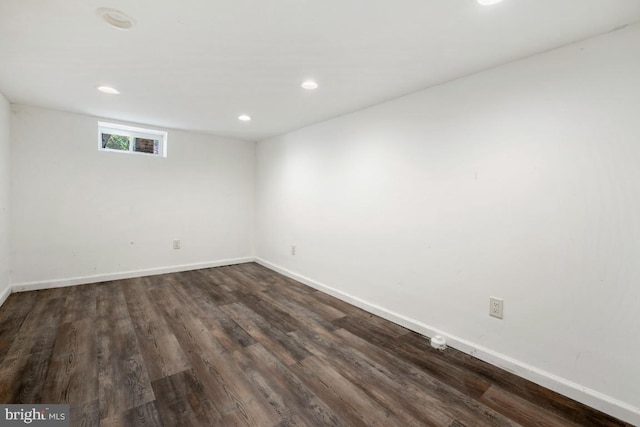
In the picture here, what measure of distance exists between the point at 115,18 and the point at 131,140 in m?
2.84

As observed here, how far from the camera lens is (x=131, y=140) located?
3.88 meters

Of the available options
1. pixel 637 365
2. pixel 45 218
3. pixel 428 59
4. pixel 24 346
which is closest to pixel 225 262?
pixel 45 218

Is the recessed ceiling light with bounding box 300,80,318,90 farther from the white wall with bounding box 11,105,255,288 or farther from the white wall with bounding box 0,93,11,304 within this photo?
the white wall with bounding box 0,93,11,304

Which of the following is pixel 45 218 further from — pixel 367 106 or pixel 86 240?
pixel 367 106

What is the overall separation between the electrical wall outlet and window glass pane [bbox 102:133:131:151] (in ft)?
15.1

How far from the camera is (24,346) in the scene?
2059 mm

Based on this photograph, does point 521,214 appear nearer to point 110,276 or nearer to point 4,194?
point 110,276

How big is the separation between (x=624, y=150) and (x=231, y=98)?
2.89m

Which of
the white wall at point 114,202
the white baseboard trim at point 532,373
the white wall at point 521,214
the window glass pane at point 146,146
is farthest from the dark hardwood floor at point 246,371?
the window glass pane at point 146,146

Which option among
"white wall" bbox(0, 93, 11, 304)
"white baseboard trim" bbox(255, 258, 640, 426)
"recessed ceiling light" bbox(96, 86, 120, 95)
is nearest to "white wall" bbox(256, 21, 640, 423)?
"white baseboard trim" bbox(255, 258, 640, 426)

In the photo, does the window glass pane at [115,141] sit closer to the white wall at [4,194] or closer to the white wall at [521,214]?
the white wall at [4,194]

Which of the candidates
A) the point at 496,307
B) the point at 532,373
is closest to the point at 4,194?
the point at 496,307

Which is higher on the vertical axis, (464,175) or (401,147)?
(401,147)

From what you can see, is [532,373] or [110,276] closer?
[532,373]
